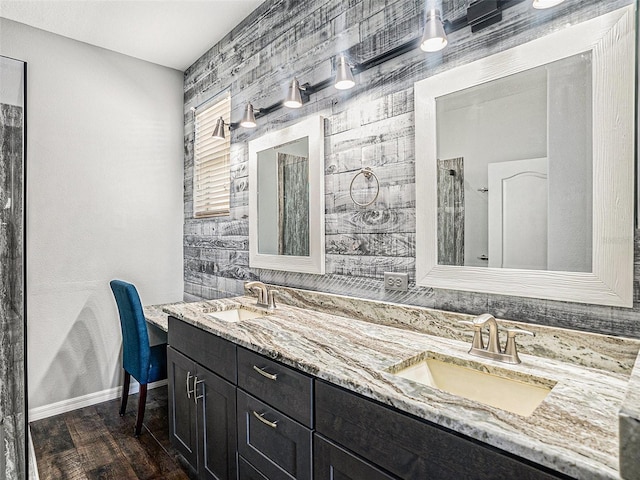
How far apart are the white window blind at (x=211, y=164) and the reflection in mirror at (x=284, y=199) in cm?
53

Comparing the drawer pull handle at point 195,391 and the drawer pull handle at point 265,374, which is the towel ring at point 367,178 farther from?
the drawer pull handle at point 195,391

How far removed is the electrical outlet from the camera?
169 centimetres

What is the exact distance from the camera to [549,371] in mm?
1144

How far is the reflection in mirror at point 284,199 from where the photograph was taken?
220 cm

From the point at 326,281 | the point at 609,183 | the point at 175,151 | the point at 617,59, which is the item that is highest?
the point at 175,151

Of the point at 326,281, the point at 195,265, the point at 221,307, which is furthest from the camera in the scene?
the point at 195,265

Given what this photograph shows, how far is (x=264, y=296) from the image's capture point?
88.2 inches

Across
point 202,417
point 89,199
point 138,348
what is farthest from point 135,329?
point 89,199

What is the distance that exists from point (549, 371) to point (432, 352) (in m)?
0.35

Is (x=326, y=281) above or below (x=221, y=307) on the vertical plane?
above

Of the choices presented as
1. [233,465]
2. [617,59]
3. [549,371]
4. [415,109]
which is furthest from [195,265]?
[617,59]

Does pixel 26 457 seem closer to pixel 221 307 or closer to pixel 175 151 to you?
pixel 221 307

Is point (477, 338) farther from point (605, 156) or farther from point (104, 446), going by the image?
point (104, 446)

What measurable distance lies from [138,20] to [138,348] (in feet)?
7.28
